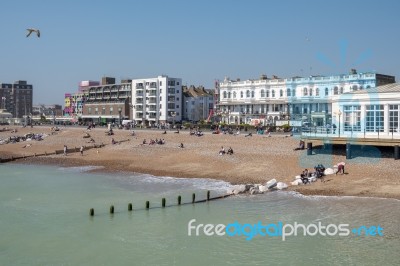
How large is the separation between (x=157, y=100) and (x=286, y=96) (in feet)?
145

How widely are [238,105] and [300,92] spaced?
48.9 feet

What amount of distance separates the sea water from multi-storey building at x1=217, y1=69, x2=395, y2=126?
113 feet

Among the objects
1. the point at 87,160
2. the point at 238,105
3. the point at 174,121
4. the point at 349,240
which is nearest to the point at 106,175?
the point at 87,160

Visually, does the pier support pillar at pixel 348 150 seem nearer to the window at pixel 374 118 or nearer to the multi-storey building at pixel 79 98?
the window at pixel 374 118

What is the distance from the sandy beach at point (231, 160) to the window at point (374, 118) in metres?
2.55

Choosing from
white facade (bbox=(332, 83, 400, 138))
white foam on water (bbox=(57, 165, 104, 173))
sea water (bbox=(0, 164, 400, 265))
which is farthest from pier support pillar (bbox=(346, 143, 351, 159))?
white foam on water (bbox=(57, 165, 104, 173))

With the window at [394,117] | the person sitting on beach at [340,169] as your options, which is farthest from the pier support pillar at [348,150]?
the person sitting on beach at [340,169]

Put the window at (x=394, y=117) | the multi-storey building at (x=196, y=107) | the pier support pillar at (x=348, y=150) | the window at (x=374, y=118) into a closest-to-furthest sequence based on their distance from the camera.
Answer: the window at (x=394, y=117), the pier support pillar at (x=348, y=150), the window at (x=374, y=118), the multi-storey building at (x=196, y=107)

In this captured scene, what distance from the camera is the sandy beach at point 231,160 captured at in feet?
104

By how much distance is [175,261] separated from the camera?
18906 millimetres

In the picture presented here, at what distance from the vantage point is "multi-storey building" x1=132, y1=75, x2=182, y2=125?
387ft

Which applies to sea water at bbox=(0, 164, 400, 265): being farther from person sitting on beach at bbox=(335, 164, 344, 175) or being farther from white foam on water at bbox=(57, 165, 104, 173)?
white foam on water at bbox=(57, 165, 104, 173)

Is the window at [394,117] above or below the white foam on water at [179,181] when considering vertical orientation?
above

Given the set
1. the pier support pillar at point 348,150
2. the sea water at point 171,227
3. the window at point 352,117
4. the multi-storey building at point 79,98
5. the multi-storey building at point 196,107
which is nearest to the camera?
the sea water at point 171,227
